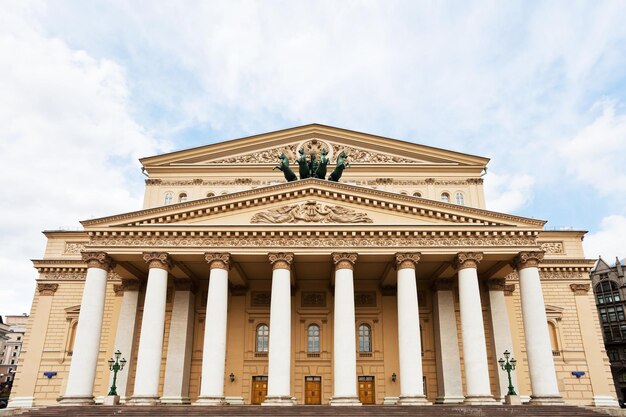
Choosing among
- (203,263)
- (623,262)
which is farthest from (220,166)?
(623,262)

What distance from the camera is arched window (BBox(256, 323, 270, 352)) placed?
3212cm

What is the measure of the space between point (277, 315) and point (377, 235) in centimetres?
662

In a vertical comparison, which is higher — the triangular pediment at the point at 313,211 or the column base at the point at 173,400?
the triangular pediment at the point at 313,211

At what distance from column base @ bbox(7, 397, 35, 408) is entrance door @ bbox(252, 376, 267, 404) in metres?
13.7

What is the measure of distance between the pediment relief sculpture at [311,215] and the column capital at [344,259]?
1.79m

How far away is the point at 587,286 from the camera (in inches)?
1340

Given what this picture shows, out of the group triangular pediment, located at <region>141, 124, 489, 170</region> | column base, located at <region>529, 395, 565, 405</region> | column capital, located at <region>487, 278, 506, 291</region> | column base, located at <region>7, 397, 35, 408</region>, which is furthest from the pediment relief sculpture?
column base, located at <region>7, 397, 35, 408</region>

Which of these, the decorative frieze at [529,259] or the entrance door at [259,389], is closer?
the decorative frieze at [529,259]

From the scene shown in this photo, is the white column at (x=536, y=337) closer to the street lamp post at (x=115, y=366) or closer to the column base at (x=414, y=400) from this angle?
the column base at (x=414, y=400)

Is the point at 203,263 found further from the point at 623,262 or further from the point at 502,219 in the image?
the point at 623,262

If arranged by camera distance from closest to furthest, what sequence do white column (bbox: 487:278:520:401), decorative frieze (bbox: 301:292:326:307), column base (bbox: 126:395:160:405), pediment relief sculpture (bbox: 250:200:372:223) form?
1. column base (bbox: 126:395:160:405)
2. pediment relief sculpture (bbox: 250:200:372:223)
3. white column (bbox: 487:278:520:401)
4. decorative frieze (bbox: 301:292:326:307)

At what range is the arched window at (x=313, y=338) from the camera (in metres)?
32.4

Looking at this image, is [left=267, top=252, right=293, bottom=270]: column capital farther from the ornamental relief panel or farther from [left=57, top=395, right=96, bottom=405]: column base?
[left=57, top=395, right=96, bottom=405]: column base

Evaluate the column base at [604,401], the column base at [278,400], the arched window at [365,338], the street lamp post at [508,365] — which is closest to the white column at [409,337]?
the street lamp post at [508,365]
